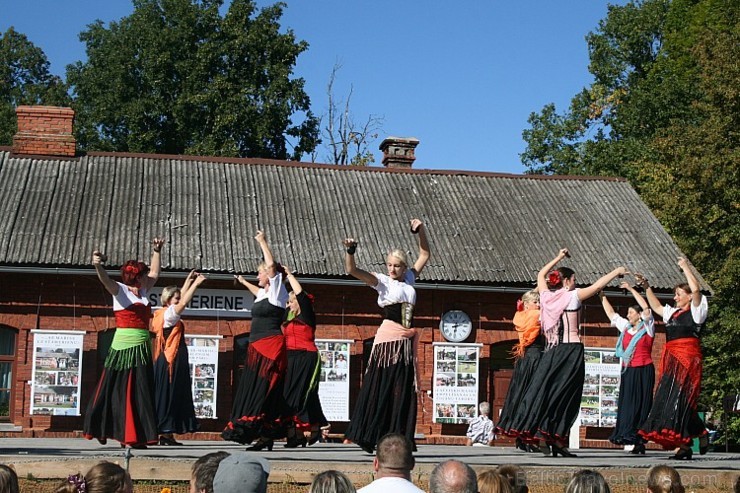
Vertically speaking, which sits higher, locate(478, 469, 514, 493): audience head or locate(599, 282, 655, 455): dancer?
locate(599, 282, 655, 455): dancer

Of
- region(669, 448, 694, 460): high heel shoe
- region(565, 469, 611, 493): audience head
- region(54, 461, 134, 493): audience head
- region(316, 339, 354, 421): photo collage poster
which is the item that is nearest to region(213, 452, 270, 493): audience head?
region(54, 461, 134, 493): audience head

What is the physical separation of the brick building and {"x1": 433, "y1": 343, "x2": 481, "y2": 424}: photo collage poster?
29cm

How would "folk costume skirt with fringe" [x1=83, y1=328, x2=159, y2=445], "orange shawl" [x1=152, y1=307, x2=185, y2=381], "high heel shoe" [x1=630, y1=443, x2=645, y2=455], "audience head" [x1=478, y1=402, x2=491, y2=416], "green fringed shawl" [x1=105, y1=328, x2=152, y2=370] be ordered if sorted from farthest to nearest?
"audience head" [x1=478, y1=402, x2=491, y2=416]
"high heel shoe" [x1=630, y1=443, x2=645, y2=455]
"orange shawl" [x1=152, y1=307, x2=185, y2=381]
"green fringed shawl" [x1=105, y1=328, x2=152, y2=370]
"folk costume skirt with fringe" [x1=83, y1=328, x2=159, y2=445]

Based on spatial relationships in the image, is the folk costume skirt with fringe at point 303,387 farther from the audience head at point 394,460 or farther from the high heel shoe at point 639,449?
the audience head at point 394,460

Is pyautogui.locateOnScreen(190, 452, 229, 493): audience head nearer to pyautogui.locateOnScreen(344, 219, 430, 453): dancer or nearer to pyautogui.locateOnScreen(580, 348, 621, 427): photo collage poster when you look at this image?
pyautogui.locateOnScreen(344, 219, 430, 453): dancer

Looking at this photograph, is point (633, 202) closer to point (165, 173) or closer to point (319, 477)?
point (165, 173)

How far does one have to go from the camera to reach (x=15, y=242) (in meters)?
23.1

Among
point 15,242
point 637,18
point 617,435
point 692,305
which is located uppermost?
point 637,18

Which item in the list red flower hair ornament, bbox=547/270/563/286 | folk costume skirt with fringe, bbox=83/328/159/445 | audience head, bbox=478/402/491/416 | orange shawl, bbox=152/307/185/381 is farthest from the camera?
audience head, bbox=478/402/491/416

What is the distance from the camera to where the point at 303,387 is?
1458 cm

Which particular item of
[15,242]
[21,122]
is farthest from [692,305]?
[21,122]

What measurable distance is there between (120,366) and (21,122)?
52.5 ft

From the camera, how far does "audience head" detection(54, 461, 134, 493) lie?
20.0 ft

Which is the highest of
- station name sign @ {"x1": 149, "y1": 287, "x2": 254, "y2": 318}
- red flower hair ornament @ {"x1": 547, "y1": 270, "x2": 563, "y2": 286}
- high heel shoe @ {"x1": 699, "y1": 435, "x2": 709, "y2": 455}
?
station name sign @ {"x1": 149, "y1": 287, "x2": 254, "y2": 318}
